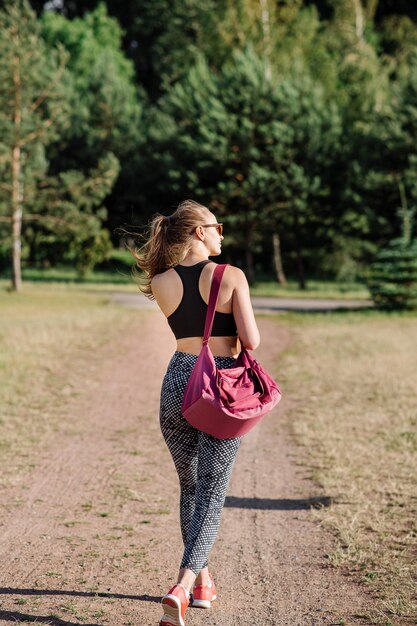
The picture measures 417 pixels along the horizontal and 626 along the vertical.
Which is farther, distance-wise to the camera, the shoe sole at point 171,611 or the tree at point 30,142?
the tree at point 30,142

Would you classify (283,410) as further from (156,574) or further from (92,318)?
(92,318)

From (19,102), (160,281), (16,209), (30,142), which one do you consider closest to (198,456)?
(160,281)

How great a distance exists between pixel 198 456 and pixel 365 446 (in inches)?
164

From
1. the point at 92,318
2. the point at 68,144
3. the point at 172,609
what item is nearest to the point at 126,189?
the point at 68,144

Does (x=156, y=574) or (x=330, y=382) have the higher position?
(x=156, y=574)

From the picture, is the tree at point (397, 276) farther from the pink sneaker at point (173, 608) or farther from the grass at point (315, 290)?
Result: the pink sneaker at point (173, 608)

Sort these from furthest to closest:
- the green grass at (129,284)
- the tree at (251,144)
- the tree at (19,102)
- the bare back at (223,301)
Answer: the tree at (251,144) → the green grass at (129,284) → the tree at (19,102) → the bare back at (223,301)

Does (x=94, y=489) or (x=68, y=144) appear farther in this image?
(x=68, y=144)

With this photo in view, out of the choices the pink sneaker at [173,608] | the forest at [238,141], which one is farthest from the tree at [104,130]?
the pink sneaker at [173,608]

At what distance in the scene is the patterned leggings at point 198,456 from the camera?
12.9 ft

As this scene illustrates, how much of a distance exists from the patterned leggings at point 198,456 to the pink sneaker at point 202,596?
7.9 inches

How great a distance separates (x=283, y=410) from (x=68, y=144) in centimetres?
3432

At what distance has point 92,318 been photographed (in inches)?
796

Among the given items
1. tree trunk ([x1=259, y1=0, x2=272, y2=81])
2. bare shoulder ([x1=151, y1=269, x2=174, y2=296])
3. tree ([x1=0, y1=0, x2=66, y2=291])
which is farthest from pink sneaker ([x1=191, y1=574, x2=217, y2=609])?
tree trunk ([x1=259, y1=0, x2=272, y2=81])
